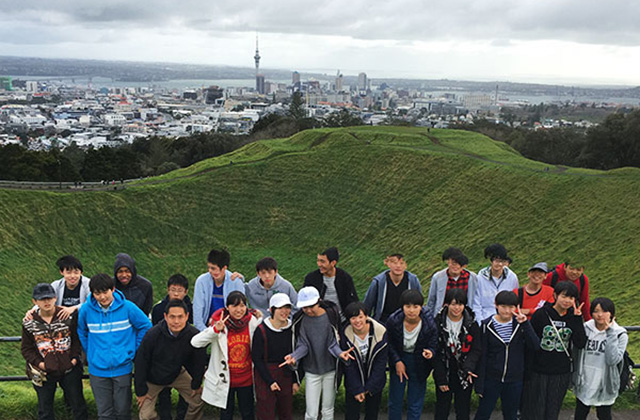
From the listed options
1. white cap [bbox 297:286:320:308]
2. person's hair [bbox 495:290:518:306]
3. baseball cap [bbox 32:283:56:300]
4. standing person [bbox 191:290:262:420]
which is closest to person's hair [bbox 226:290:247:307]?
standing person [bbox 191:290:262:420]

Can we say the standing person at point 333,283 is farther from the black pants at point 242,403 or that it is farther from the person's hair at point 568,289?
the person's hair at point 568,289

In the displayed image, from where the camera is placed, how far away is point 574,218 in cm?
2166

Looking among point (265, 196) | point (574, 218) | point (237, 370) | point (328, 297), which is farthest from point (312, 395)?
point (265, 196)

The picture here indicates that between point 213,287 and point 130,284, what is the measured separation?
1099 mm

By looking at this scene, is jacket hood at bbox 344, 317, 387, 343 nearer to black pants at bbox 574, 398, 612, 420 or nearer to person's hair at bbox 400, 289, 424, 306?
person's hair at bbox 400, 289, 424, 306

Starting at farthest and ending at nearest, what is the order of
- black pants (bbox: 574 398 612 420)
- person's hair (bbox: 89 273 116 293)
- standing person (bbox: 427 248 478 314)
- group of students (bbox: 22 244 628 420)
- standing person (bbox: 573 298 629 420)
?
standing person (bbox: 427 248 478 314), black pants (bbox: 574 398 612 420), standing person (bbox: 573 298 629 420), group of students (bbox: 22 244 628 420), person's hair (bbox: 89 273 116 293)

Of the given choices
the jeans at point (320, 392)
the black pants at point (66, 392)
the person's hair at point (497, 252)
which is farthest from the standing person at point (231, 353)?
the person's hair at point (497, 252)

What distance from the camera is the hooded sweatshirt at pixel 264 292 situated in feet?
20.8

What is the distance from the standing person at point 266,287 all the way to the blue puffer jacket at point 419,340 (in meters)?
1.32

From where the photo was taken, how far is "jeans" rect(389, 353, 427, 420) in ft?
18.2

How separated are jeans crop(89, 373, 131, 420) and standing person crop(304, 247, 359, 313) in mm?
2347

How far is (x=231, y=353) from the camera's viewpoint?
536cm

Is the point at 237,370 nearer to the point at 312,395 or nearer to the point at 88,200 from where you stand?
the point at 312,395

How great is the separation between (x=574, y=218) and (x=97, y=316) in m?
20.9
